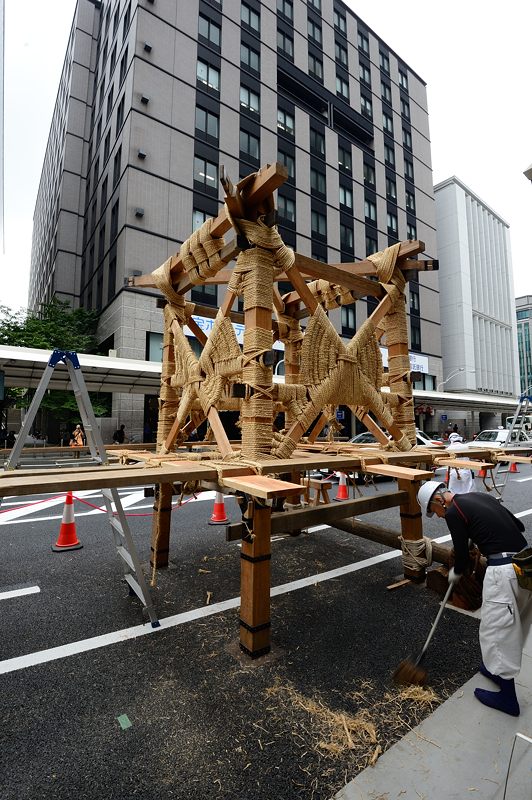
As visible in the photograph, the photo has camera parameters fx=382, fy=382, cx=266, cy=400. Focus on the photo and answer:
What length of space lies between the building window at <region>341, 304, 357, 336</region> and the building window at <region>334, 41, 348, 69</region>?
22935 mm

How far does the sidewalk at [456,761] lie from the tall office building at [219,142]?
18957mm

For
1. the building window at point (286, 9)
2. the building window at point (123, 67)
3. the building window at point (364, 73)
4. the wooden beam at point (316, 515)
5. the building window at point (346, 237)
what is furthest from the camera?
the building window at point (364, 73)

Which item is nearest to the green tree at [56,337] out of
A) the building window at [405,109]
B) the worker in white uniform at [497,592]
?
the worker in white uniform at [497,592]

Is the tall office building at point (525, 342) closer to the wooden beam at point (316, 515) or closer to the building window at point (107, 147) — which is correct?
the building window at point (107, 147)

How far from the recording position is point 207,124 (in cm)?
2403

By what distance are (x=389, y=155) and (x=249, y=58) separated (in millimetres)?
16281

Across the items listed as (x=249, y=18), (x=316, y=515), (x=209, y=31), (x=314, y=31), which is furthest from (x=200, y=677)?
(x=314, y=31)

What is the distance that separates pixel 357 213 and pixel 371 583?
33752mm

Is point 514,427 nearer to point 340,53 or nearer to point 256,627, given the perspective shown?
point 256,627

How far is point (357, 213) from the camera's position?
32469 mm

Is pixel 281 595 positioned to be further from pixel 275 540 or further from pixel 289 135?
pixel 289 135

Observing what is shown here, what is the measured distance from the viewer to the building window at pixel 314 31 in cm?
3191

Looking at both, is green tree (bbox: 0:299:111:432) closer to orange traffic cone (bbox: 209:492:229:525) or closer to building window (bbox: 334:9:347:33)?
orange traffic cone (bbox: 209:492:229:525)

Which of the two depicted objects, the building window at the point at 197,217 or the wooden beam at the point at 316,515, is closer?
the wooden beam at the point at 316,515
